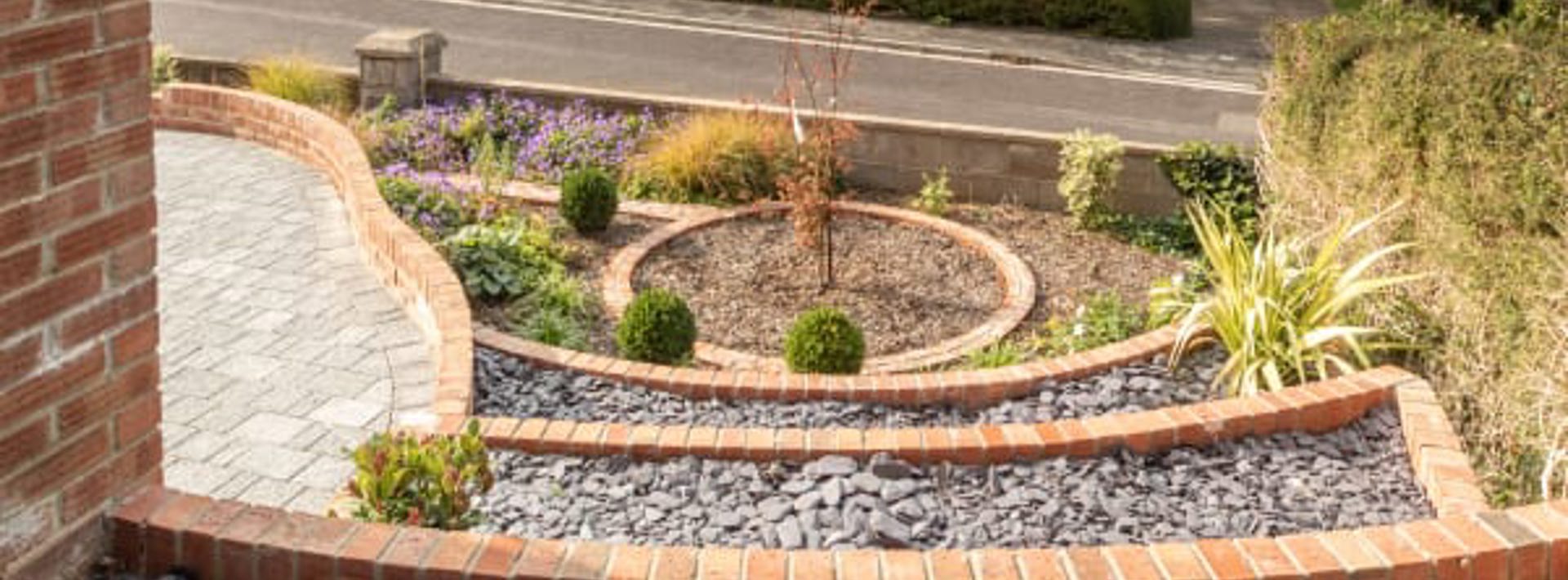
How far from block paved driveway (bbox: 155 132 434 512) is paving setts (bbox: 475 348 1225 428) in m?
0.36

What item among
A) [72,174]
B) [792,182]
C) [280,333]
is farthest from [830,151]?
[72,174]

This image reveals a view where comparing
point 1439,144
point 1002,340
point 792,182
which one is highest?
point 1439,144

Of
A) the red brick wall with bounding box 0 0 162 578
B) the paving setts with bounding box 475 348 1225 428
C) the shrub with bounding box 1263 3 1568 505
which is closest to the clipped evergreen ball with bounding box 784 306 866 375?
the paving setts with bounding box 475 348 1225 428

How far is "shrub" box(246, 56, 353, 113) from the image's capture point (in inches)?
475

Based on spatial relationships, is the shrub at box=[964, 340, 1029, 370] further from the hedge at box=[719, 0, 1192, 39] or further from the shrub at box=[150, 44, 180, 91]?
the hedge at box=[719, 0, 1192, 39]

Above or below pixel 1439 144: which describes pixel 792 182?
below

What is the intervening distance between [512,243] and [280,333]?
178 centimetres

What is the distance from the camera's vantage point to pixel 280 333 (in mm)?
7512

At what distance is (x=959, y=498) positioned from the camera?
5.49 metres

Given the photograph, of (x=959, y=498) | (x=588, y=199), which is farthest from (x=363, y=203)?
(x=959, y=498)

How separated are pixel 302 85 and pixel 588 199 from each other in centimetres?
334

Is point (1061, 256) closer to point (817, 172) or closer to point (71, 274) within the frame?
point (817, 172)

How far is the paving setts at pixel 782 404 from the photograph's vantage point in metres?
A: 6.71

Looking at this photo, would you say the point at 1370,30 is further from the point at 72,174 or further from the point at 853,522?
the point at 72,174
